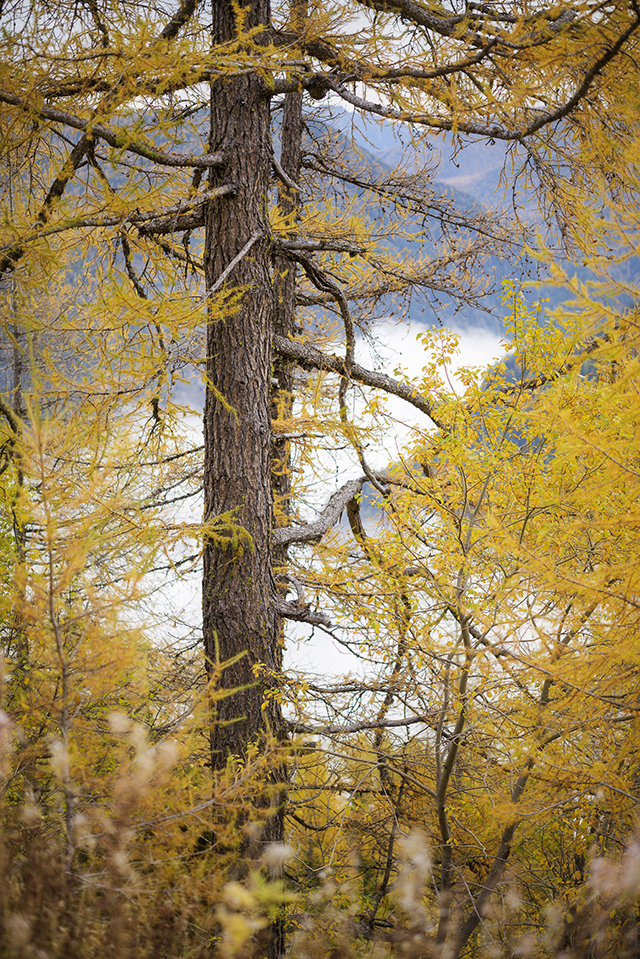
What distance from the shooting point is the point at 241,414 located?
12.9ft

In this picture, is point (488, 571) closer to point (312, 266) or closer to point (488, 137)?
point (312, 266)

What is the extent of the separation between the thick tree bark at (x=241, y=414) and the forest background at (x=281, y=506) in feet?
0.07

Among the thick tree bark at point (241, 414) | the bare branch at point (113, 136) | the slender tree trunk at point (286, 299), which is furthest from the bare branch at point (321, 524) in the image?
the bare branch at point (113, 136)

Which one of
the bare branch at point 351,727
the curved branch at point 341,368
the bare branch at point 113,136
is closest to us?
the bare branch at point 113,136

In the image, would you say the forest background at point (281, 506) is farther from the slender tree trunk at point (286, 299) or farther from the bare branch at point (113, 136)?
the slender tree trunk at point (286, 299)

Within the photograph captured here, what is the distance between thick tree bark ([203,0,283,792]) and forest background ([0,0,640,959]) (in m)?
0.02

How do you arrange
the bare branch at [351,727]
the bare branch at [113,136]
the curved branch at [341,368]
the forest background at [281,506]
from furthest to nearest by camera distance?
the curved branch at [341,368]
the bare branch at [351,727]
the bare branch at [113,136]
the forest background at [281,506]

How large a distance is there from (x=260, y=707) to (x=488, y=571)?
1.81 meters

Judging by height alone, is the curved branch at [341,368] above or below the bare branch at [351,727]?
above

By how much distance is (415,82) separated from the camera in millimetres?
3656

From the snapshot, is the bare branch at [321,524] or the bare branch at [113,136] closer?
the bare branch at [113,136]


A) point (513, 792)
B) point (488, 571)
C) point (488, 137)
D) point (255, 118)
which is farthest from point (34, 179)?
point (513, 792)

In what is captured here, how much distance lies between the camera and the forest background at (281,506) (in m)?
2.14

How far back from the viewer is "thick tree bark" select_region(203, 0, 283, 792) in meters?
3.83
